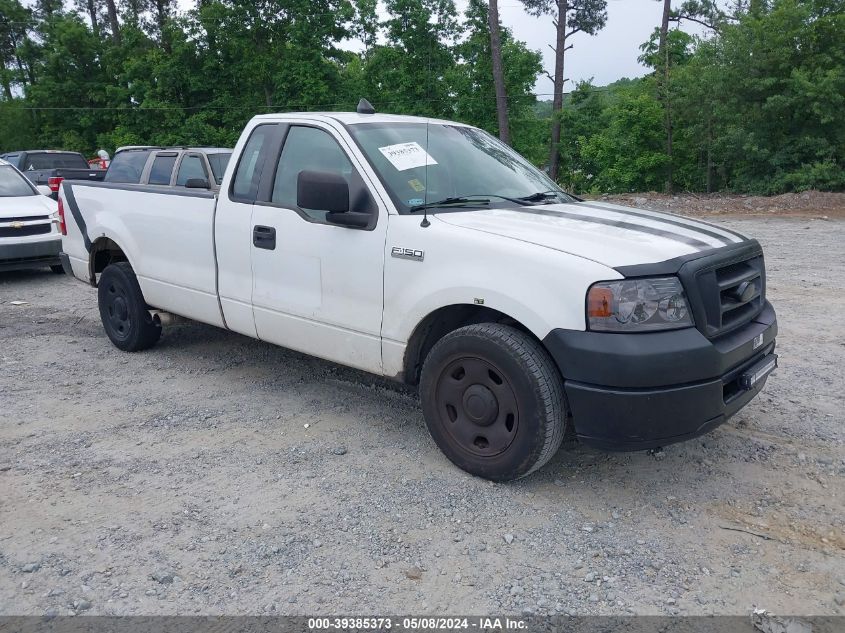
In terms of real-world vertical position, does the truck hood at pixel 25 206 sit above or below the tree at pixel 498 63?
below

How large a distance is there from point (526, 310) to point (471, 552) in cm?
115

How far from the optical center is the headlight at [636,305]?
3258 mm

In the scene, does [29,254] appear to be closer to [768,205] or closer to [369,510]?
[369,510]

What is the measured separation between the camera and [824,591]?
2.89 metres

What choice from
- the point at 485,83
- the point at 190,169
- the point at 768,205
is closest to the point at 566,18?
the point at 485,83

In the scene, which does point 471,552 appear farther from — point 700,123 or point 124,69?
point 124,69

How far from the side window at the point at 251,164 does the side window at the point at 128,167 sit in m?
3.41

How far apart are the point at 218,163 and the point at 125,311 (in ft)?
10.7

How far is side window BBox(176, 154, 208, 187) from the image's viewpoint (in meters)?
8.34

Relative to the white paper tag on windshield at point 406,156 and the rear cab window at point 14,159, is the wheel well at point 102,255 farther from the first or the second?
the rear cab window at point 14,159

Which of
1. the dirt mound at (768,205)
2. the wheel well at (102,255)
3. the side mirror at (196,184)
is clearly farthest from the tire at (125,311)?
the dirt mound at (768,205)

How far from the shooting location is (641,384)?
3.22 m

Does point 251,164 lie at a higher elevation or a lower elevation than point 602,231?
higher

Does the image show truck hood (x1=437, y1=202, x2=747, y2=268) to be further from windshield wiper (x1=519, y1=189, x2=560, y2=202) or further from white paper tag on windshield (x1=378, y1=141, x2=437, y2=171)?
white paper tag on windshield (x1=378, y1=141, x2=437, y2=171)
